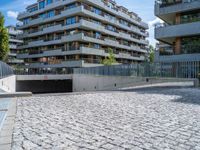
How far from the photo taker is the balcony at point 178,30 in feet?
79.5

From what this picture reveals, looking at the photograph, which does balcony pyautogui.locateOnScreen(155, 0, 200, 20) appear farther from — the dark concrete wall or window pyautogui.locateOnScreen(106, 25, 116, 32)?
window pyautogui.locateOnScreen(106, 25, 116, 32)

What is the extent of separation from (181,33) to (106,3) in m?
31.0

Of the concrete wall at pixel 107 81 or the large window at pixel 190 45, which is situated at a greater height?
the large window at pixel 190 45

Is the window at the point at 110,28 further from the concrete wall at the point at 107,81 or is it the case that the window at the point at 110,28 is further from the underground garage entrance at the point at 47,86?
the concrete wall at the point at 107,81

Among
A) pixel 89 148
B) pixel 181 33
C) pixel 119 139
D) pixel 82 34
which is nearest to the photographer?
pixel 89 148

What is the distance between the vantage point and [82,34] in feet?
145

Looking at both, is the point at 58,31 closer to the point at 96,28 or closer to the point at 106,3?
the point at 96,28

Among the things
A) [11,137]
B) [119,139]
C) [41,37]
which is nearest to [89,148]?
[119,139]

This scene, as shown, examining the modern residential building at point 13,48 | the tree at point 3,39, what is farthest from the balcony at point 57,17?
the modern residential building at point 13,48

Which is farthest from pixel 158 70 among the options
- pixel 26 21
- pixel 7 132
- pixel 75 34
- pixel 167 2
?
pixel 26 21

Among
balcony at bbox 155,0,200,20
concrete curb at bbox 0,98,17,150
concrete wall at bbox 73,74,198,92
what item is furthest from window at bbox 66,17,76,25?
concrete curb at bbox 0,98,17,150

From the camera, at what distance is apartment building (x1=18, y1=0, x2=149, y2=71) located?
46.1 m

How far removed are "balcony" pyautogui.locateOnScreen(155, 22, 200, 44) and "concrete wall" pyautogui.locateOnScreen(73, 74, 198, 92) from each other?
6.73 meters

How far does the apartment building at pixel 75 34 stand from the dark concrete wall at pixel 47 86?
3.58 metres
